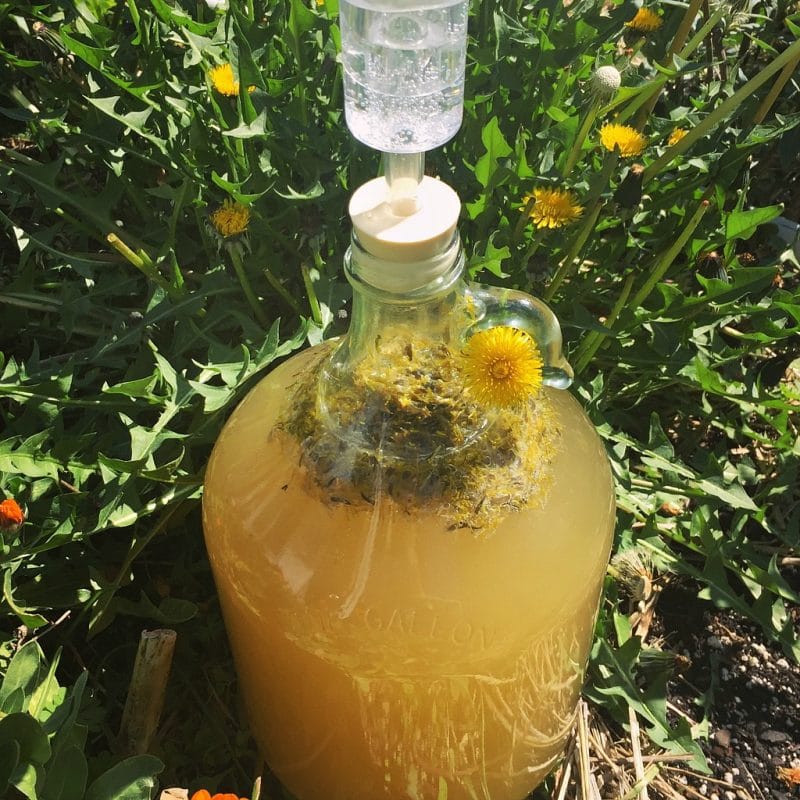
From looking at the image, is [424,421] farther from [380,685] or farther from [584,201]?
[584,201]

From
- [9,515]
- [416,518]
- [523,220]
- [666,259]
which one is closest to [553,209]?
[523,220]

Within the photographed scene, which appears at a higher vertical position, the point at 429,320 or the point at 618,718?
the point at 429,320

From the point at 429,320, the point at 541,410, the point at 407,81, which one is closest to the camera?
the point at 407,81

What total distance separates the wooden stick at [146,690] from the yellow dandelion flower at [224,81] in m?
0.67

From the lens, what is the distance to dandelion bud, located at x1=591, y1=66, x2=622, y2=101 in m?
0.90

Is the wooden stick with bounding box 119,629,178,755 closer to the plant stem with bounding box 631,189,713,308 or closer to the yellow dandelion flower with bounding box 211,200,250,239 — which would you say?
the yellow dandelion flower with bounding box 211,200,250,239

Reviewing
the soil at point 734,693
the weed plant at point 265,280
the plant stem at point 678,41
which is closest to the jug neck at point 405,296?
the weed plant at point 265,280

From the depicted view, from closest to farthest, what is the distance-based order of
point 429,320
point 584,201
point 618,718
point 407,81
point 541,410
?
point 407,81, point 429,320, point 541,410, point 584,201, point 618,718

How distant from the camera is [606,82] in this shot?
0.90 metres

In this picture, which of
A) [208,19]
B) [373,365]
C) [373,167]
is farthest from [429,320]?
[208,19]

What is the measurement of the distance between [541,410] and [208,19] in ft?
2.81

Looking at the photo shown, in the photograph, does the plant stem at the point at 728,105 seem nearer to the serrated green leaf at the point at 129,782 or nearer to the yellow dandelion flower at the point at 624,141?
the yellow dandelion flower at the point at 624,141

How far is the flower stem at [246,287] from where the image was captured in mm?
1033

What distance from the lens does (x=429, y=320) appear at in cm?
71
